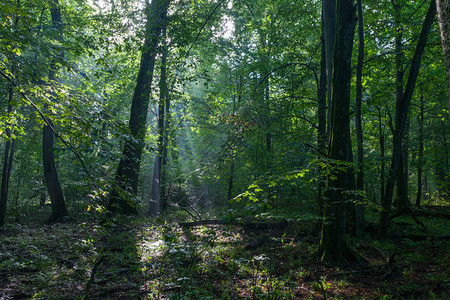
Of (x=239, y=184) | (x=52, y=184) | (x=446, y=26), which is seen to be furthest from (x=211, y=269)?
(x=52, y=184)

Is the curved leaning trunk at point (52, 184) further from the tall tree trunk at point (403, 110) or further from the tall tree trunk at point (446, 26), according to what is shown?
the tall tree trunk at point (446, 26)

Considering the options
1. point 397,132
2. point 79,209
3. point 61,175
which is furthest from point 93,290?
point 61,175

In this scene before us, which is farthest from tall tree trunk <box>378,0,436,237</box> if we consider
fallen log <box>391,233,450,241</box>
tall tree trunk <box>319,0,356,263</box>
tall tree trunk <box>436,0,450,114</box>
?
tall tree trunk <box>436,0,450,114</box>

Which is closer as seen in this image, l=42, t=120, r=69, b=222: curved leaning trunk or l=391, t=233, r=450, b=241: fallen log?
l=391, t=233, r=450, b=241: fallen log

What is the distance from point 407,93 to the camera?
23.9 feet

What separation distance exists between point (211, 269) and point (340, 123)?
4484 millimetres

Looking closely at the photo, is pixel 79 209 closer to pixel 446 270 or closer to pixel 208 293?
pixel 208 293

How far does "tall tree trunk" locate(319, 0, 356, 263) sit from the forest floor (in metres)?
0.65

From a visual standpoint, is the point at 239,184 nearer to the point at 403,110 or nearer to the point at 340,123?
the point at 403,110

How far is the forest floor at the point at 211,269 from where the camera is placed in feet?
14.9

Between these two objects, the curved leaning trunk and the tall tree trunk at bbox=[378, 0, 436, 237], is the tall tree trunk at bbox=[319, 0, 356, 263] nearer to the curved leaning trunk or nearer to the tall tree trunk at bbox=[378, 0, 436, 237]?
the tall tree trunk at bbox=[378, 0, 436, 237]

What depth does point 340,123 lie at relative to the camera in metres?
5.87

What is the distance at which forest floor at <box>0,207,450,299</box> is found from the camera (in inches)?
178

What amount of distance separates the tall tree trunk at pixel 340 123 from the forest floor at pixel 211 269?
0.65 meters
